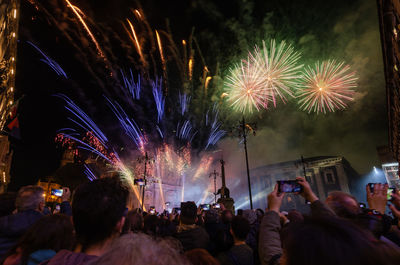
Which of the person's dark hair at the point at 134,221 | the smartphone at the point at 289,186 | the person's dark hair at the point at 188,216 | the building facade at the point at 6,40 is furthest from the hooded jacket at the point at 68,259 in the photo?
the building facade at the point at 6,40

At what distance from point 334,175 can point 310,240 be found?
55020 mm

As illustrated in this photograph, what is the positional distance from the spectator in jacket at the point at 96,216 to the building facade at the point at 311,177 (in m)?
45.6

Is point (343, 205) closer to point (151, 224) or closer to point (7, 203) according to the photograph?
point (7, 203)

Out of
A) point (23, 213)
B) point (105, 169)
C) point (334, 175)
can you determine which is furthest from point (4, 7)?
point (334, 175)

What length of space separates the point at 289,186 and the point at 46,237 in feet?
9.90

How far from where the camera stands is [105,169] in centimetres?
4288

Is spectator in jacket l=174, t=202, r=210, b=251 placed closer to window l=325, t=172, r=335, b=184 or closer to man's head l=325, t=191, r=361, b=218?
man's head l=325, t=191, r=361, b=218

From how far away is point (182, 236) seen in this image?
153 inches

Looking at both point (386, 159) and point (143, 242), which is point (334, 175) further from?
point (143, 242)

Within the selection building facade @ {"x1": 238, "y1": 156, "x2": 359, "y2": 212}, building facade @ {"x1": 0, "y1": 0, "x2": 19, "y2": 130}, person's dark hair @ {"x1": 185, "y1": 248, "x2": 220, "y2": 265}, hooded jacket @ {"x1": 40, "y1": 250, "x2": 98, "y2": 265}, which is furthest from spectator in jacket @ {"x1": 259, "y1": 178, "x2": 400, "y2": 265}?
building facade @ {"x1": 238, "y1": 156, "x2": 359, "y2": 212}

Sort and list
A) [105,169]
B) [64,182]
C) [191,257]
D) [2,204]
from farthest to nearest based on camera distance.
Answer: [105,169] < [64,182] < [2,204] < [191,257]

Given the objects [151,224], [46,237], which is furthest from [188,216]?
[151,224]

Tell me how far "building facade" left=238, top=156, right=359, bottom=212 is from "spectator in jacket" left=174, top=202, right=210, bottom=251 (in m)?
43.0

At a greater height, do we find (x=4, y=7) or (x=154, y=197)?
(x=4, y=7)
